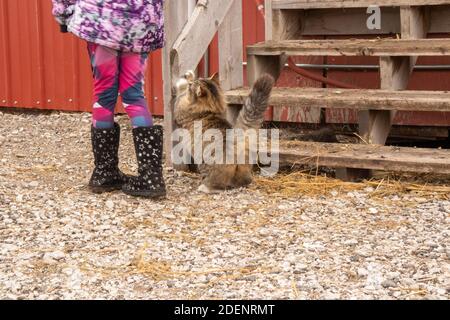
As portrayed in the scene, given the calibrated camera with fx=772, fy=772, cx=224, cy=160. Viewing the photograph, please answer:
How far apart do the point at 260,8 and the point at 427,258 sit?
133 inches

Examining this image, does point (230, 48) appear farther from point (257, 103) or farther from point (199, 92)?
point (257, 103)

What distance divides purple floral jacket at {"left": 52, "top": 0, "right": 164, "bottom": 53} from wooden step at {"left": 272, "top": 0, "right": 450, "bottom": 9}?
169 cm

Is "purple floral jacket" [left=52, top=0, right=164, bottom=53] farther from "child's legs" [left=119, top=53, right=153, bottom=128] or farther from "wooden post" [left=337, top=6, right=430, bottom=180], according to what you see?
"wooden post" [left=337, top=6, right=430, bottom=180]

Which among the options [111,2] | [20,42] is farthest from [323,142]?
[20,42]

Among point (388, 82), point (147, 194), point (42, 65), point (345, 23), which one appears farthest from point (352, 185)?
point (42, 65)

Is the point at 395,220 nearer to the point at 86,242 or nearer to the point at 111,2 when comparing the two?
the point at 86,242

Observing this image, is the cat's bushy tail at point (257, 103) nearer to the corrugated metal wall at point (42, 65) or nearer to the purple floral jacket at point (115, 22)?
the purple floral jacket at point (115, 22)

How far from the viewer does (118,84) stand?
466cm

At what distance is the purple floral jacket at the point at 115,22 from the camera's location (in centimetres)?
439

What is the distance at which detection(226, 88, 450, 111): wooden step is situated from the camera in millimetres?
4926

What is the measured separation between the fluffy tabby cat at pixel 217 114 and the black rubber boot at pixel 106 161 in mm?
515

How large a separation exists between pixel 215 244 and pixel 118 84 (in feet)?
4.26

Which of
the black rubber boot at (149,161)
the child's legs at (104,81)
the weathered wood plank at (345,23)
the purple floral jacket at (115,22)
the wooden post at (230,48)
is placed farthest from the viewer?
the weathered wood plank at (345,23)

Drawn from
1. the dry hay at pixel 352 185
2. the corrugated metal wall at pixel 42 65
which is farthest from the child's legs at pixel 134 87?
the corrugated metal wall at pixel 42 65
